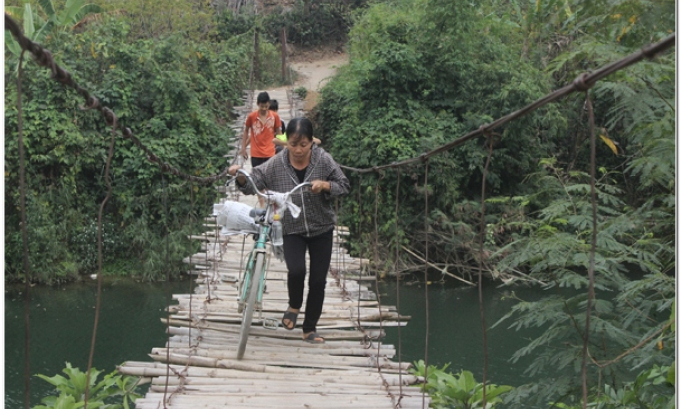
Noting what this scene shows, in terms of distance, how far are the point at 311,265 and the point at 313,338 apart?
28 centimetres

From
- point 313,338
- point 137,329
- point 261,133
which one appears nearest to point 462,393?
point 313,338

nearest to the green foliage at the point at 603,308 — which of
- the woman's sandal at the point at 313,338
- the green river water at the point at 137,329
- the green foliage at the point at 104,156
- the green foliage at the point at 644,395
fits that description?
the green foliage at the point at 644,395

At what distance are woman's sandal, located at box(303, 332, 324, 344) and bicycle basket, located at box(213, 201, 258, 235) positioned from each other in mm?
455

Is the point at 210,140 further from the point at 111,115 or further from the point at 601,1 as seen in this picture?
the point at 111,115

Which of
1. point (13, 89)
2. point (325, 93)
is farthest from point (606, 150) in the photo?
point (13, 89)

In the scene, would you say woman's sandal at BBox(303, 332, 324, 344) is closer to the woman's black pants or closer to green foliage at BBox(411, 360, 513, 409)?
the woman's black pants

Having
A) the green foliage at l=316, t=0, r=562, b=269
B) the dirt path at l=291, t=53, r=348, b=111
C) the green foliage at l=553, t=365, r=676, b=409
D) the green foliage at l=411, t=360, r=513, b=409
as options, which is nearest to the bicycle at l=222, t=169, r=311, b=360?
the green foliage at l=411, t=360, r=513, b=409

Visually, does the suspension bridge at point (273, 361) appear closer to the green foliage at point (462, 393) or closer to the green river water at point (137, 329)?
the green foliage at point (462, 393)

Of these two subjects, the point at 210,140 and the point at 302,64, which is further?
the point at 302,64

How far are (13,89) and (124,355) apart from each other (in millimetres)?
3388

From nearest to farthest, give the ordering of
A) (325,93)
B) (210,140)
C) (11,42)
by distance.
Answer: (11,42) → (210,140) → (325,93)

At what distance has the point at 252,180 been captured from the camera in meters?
2.58

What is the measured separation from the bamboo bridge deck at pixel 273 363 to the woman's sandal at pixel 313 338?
22mm

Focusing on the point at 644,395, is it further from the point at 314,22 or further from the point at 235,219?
the point at 314,22
